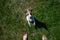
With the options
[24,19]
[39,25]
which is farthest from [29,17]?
[39,25]

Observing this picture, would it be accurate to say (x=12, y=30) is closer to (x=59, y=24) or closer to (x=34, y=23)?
(x=34, y=23)

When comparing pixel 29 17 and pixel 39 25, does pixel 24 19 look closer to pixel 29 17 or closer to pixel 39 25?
pixel 29 17

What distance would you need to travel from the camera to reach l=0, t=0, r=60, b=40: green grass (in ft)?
33.8

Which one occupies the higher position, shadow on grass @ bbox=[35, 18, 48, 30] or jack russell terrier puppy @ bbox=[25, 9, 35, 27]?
jack russell terrier puppy @ bbox=[25, 9, 35, 27]

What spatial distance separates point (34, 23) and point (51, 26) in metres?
0.49

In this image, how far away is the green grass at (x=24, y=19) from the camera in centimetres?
1030

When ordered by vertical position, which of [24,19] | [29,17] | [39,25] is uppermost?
[29,17]

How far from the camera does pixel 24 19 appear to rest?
34.2 feet

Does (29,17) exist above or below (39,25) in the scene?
above

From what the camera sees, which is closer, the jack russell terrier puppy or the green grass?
the jack russell terrier puppy

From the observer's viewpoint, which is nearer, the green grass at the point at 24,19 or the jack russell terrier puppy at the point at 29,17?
the jack russell terrier puppy at the point at 29,17

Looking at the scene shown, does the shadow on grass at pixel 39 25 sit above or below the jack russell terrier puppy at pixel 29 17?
below

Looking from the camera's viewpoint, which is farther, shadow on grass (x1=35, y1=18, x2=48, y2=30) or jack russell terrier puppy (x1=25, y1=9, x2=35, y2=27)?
shadow on grass (x1=35, y1=18, x2=48, y2=30)

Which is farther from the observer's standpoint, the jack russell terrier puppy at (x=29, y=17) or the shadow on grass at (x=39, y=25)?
the shadow on grass at (x=39, y=25)
